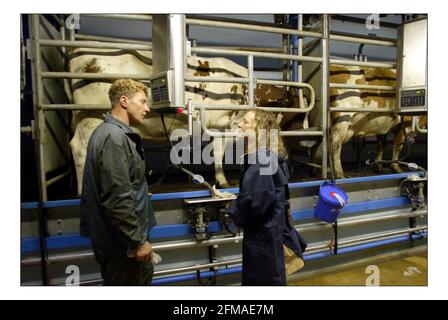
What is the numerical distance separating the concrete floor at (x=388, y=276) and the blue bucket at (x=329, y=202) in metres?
0.61

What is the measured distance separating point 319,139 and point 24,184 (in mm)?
2401

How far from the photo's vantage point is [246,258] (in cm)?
153

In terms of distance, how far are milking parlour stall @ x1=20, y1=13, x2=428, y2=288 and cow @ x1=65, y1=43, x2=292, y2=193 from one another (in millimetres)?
10

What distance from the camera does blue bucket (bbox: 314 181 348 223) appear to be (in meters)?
2.28

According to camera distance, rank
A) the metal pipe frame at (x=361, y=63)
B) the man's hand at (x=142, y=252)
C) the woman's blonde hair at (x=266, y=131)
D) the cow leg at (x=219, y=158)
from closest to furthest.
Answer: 1. the man's hand at (x=142, y=252)
2. the woman's blonde hair at (x=266, y=131)
3. the metal pipe frame at (x=361, y=63)
4. the cow leg at (x=219, y=158)

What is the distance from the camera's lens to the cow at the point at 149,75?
223 cm

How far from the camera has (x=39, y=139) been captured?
5.97ft

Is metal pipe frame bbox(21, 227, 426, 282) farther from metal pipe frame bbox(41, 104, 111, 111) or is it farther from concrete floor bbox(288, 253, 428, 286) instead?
metal pipe frame bbox(41, 104, 111, 111)

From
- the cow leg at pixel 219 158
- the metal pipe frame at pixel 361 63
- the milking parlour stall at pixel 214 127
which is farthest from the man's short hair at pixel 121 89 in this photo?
the metal pipe frame at pixel 361 63

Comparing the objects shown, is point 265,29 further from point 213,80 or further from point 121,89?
point 121,89

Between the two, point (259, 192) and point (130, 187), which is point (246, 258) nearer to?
point (259, 192)

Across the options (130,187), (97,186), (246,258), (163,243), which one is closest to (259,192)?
(246,258)

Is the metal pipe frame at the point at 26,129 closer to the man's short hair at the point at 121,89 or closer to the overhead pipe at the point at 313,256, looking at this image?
the man's short hair at the point at 121,89

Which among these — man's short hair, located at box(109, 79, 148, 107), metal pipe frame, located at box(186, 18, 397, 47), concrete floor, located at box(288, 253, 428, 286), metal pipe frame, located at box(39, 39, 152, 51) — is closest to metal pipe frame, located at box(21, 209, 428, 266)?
concrete floor, located at box(288, 253, 428, 286)
